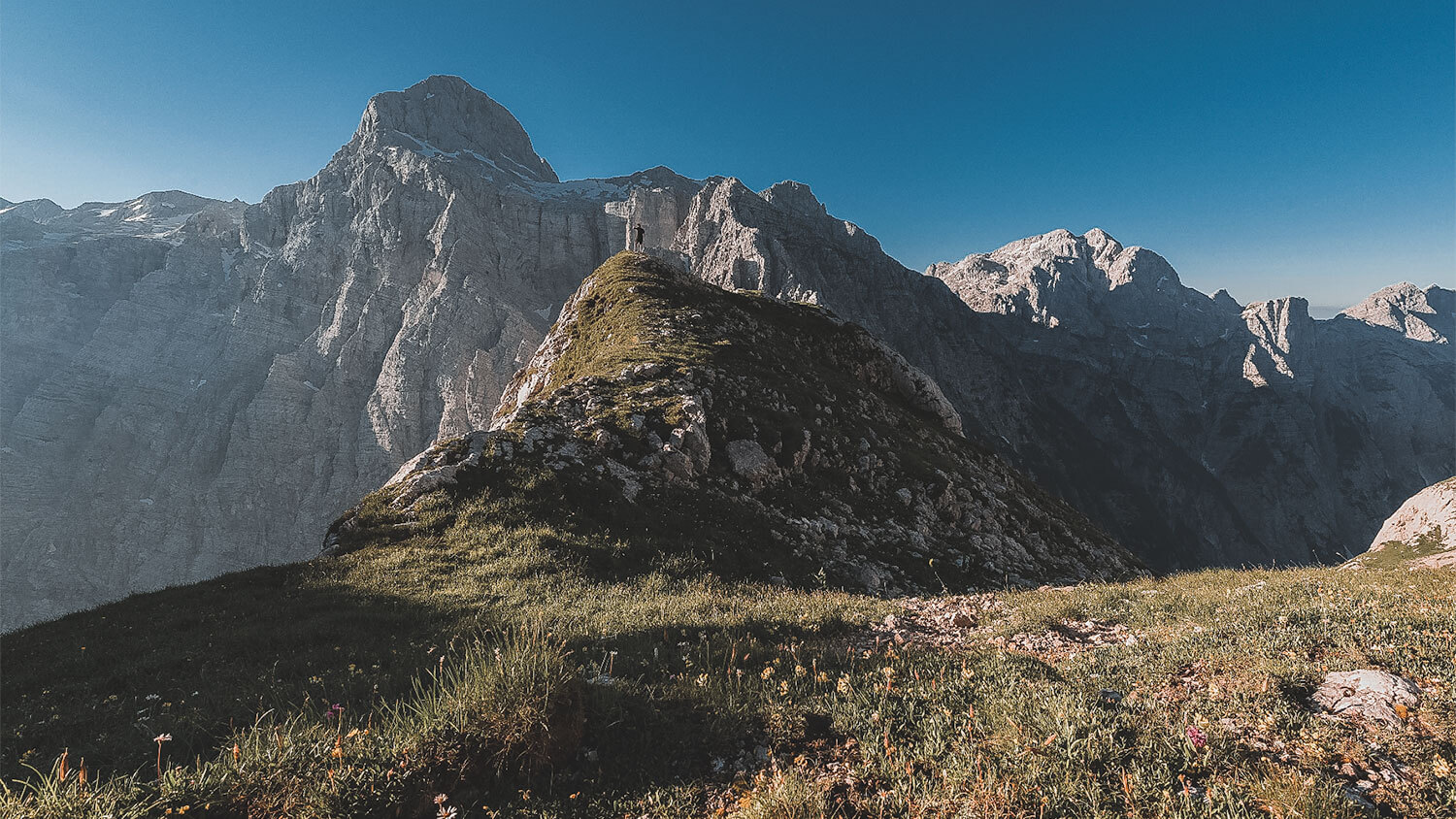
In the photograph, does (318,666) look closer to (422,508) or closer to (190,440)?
(422,508)

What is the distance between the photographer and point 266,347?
13038 cm

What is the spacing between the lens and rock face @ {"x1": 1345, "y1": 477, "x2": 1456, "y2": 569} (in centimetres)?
4195

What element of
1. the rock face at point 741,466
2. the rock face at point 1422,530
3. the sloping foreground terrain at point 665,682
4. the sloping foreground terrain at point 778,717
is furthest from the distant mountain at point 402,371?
the sloping foreground terrain at point 778,717

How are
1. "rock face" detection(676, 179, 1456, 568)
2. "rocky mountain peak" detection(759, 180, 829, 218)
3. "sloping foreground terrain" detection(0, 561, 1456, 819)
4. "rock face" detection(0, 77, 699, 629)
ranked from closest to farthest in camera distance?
"sloping foreground terrain" detection(0, 561, 1456, 819) → "rock face" detection(0, 77, 699, 629) → "rock face" detection(676, 179, 1456, 568) → "rocky mountain peak" detection(759, 180, 829, 218)

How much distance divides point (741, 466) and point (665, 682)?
15.7m

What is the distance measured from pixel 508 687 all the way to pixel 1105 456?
21634 cm

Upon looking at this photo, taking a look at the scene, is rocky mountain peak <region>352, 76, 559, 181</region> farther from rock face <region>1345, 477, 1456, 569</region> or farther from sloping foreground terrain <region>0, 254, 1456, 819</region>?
rock face <region>1345, 477, 1456, 569</region>

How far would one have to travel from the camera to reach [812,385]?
31031 mm

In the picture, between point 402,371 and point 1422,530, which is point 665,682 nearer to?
point 1422,530

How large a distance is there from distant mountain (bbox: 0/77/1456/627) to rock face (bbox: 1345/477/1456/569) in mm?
62640

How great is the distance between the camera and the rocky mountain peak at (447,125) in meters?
162

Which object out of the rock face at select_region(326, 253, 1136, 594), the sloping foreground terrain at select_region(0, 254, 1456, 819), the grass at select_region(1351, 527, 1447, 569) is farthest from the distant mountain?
the sloping foreground terrain at select_region(0, 254, 1456, 819)

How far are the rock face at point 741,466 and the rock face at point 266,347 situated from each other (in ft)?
295

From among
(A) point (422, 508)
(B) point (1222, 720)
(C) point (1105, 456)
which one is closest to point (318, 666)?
(A) point (422, 508)
